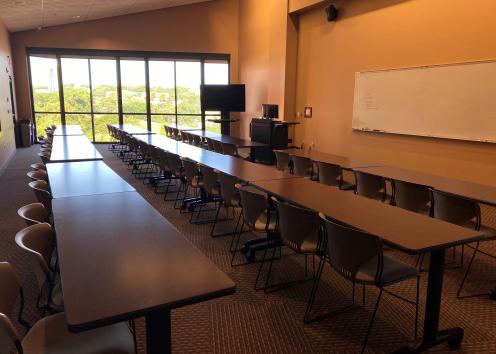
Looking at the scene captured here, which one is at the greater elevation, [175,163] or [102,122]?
[102,122]

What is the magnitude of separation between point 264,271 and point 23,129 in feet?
34.6

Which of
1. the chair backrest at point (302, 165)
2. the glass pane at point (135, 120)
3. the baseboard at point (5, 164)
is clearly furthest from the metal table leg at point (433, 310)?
the glass pane at point (135, 120)

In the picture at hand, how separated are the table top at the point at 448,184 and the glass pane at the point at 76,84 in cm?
1039

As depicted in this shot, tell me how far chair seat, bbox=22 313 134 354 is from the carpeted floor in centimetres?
70

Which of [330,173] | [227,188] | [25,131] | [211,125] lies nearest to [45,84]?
[25,131]

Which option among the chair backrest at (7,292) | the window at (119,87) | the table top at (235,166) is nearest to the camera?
the chair backrest at (7,292)

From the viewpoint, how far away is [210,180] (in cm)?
445

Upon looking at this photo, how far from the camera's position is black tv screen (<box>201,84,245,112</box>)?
1152cm

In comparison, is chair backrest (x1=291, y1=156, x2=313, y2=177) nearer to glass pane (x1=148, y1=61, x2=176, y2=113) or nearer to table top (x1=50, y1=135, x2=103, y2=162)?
table top (x1=50, y1=135, x2=103, y2=162)

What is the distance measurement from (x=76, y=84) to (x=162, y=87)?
2.67m

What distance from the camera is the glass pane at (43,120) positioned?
39.6 feet

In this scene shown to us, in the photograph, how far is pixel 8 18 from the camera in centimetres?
935

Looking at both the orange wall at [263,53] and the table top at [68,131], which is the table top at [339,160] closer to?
the orange wall at [263,53]

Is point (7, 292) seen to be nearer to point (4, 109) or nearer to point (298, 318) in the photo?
point (298, 318)
